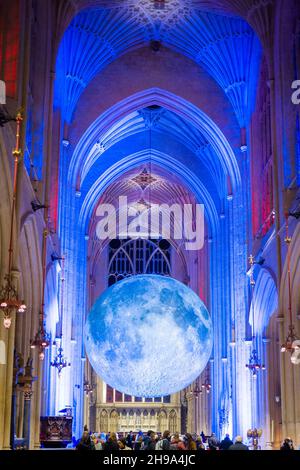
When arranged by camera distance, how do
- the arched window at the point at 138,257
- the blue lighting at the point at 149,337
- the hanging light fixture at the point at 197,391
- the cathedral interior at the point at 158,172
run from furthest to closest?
the arched window at the point at 138,257 < the hanging light fixture at the point at 197,391 < the blue lighting at the point at 149,337 < the cathedral interior at the point at 158,172

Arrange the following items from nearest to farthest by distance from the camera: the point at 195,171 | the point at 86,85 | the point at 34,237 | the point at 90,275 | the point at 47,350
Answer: the point at 34,237 < the point at 47,350 < the point at 86,85 < the point at 195,171 < the point at 90,275

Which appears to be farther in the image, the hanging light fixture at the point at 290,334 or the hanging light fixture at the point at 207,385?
the hanging light fixture at the point at 207,385

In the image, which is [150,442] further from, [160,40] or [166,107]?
[160,40]

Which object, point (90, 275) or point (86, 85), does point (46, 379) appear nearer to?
point (86, 85)

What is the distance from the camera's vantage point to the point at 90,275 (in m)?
40.7

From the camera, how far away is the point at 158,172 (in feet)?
117

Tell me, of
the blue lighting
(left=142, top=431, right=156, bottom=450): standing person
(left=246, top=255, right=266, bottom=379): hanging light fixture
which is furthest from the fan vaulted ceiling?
(left=142, top=431, right=156, bottom=450): standing person

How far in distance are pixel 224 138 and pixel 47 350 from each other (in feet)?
35.1

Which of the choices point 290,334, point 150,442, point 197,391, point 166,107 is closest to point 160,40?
point 166,107

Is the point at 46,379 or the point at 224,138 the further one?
the point at 224,138

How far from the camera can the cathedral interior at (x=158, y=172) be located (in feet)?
52.5

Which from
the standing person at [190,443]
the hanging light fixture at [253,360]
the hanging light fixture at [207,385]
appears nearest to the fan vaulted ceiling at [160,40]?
the hanging light fixture at [253,360]

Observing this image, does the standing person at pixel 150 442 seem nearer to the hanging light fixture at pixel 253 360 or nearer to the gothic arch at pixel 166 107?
the hanging light fixture at pixel 253 360

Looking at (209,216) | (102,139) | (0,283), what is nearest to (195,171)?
(209,216)
